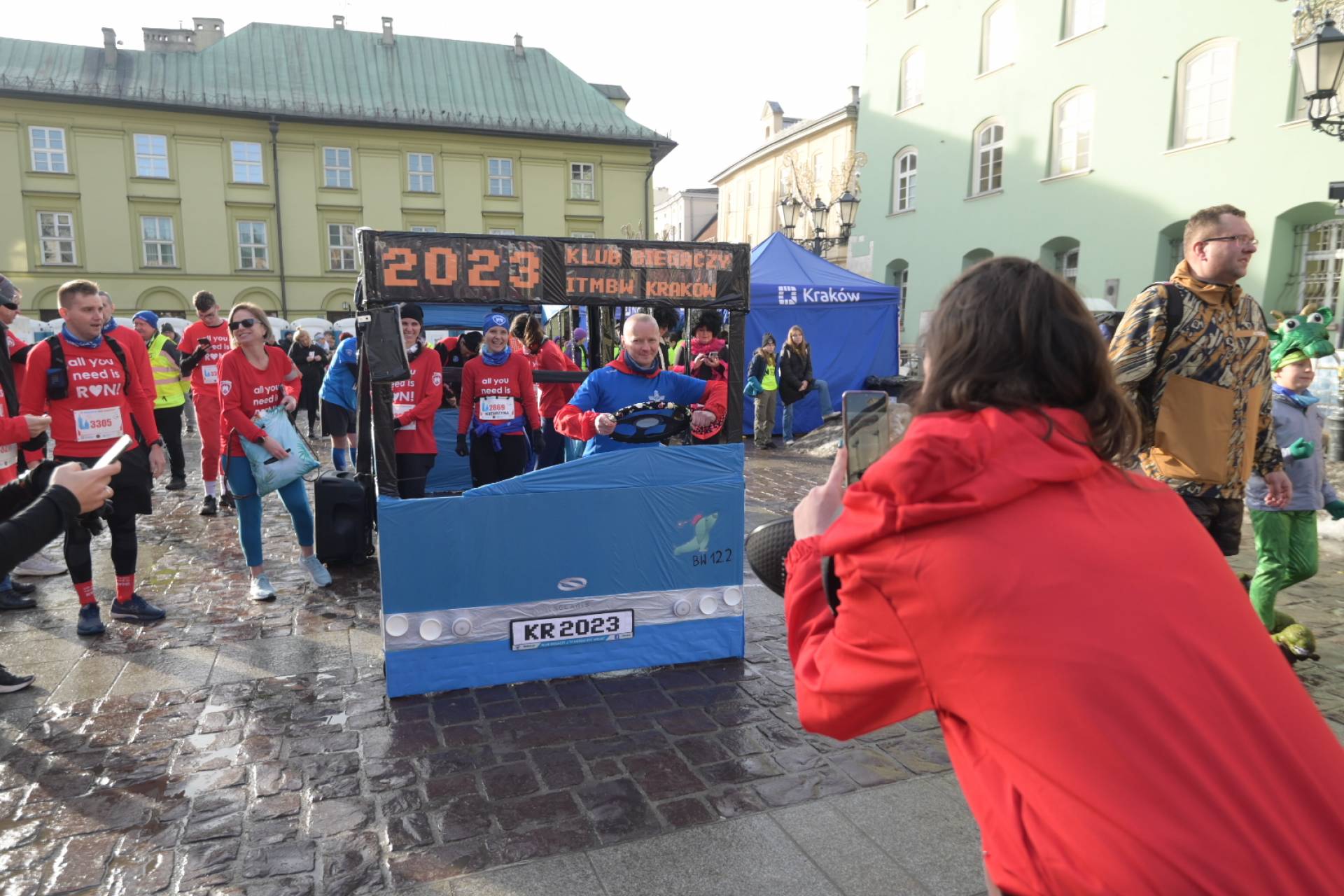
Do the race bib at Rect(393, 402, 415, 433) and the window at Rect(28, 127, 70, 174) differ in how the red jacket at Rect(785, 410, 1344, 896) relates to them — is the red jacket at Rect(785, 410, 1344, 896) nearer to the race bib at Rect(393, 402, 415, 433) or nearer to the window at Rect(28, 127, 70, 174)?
the race bib at Rect(393, 402, 415, 433)

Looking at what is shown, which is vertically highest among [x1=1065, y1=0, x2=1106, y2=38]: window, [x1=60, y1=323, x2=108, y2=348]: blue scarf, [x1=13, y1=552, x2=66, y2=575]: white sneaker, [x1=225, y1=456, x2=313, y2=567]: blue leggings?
[x1=1065, y1=0, x2=1106, y2=38]: window

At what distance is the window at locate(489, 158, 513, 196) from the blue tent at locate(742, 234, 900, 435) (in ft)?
85.2

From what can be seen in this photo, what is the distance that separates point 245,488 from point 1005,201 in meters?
21.8

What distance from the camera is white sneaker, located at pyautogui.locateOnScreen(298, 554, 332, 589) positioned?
19.4ft

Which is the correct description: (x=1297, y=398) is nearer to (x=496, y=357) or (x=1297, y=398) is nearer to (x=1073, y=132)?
(x=496, y=357)

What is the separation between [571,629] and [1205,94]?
1908cm

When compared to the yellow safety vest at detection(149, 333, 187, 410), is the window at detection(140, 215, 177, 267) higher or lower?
higher

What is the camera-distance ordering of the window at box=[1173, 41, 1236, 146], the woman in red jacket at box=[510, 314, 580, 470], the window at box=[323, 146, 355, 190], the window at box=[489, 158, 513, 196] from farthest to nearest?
the window at box=[489, 158, 513, 196] → the window at box=[323, 146, 355, 190] → the window at box=[1173, 41, 1236, 146] → the woman in red jacket at box=[510, 314, 580, 470]

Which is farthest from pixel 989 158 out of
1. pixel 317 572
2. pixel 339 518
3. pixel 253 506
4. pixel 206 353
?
pixel 253 506

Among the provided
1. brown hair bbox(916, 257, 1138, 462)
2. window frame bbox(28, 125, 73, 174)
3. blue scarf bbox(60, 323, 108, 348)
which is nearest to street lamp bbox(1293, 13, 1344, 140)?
brown hair bbox(916, 257, 1138, 462)

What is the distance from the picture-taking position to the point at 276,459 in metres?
5.36

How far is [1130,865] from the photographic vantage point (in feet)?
3.56

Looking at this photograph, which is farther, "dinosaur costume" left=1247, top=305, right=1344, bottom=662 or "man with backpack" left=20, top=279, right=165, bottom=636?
"man with backpack" left=20, top=279, right=165, bottom=636

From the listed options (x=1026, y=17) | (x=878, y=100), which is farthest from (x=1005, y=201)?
(x=878, y=100)
